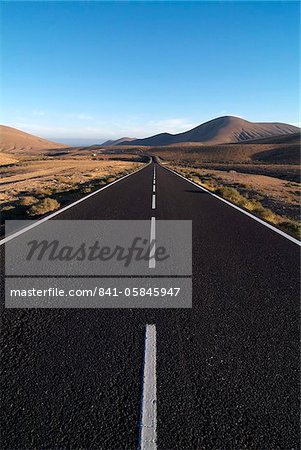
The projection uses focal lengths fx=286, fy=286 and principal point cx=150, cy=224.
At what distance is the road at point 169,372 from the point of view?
2160mm

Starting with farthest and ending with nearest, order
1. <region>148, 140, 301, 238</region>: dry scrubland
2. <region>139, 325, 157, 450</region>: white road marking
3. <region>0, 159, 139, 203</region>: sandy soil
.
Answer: <region>0, 159, 139, 203</region>: sandy soil < <region>148, 140, 301, 238</region>: dry scrubland < <region>139, 325, 157, 450</region>: white road marking

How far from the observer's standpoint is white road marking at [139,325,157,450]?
6.82 feet

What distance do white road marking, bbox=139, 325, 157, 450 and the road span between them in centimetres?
4

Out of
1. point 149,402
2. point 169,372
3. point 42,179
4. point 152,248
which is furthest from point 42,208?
point 42,179

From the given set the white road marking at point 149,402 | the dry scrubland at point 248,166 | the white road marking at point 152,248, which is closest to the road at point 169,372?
the white road marking at point 149,402

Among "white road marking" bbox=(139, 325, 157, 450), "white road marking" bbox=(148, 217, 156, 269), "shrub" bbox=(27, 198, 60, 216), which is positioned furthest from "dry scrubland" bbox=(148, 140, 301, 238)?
"white road marking" bbox=(139, 325, 157, 450)

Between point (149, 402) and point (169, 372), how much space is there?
395 millimetres

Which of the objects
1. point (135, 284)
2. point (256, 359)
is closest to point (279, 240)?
point (135, 284)

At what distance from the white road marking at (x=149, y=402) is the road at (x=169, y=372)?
4cm

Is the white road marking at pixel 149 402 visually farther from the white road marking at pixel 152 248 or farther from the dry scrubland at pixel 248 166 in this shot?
the dry scrubland at pixel 248 166

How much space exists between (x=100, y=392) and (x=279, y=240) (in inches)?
241

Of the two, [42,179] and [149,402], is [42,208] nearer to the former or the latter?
[149,402]

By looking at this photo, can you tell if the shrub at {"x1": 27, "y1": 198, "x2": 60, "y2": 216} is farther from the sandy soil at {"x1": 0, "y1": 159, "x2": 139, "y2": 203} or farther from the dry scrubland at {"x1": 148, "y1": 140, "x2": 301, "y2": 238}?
the dry scrubland at {"x1": 148, "y1": 140, "x2": 301, "y2": 238}

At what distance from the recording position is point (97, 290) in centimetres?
445
